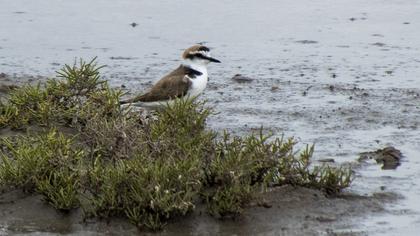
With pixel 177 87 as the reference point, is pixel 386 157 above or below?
below

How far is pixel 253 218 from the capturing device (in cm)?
903

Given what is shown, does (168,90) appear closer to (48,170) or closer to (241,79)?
(241,79)

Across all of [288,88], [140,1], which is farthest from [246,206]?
[140,1]

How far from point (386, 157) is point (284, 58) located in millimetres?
4072

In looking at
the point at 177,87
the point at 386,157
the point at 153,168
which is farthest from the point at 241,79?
the point at 153,168

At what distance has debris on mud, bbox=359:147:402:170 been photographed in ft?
34.2

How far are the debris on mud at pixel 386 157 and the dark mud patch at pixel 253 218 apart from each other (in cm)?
94

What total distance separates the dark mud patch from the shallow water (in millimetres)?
184

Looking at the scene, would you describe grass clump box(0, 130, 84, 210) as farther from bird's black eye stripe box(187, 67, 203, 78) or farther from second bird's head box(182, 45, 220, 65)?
second bird's head box(182, 45, 220, 65)

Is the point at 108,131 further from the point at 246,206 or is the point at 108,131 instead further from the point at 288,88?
the point at 288,88

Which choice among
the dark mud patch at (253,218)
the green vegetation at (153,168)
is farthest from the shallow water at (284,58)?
the green vegetation at (153,168)

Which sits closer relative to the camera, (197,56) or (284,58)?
(197,56)

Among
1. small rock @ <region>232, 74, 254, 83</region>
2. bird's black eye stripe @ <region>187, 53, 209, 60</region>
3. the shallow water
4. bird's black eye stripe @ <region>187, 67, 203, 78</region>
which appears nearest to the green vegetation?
the shallow water

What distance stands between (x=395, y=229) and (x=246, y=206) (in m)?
1.13
